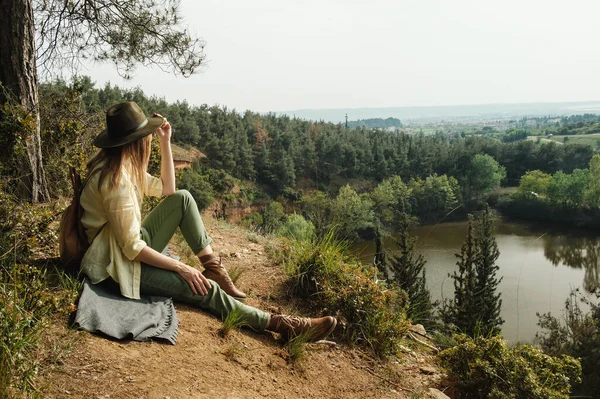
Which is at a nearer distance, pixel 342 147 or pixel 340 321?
pixel 340 321

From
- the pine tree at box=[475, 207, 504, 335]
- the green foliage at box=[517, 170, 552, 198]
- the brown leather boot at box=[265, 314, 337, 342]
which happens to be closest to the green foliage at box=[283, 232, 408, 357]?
the brown leather boot at box=[265, 314, 337, 342]

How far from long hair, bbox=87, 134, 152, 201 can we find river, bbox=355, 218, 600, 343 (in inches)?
534

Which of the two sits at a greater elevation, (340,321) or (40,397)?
(40,397)

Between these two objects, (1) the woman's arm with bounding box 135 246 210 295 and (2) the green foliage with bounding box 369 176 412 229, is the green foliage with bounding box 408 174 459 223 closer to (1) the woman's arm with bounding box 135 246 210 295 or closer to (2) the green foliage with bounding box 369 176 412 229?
(2) the green foliage with bounding box 369 176 412 229

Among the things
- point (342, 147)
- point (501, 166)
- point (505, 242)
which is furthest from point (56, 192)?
point (501, 166)

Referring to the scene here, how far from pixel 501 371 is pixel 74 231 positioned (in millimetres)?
2940

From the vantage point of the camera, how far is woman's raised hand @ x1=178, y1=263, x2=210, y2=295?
8.90 feet

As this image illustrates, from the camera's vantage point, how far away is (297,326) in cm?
298

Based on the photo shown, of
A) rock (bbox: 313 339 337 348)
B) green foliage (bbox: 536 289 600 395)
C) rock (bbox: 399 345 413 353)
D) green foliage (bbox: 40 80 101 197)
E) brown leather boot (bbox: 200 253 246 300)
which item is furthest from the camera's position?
green foliage (bbox: 536 289 600 395)

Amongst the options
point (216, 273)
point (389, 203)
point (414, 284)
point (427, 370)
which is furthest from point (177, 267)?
point (389, 203)

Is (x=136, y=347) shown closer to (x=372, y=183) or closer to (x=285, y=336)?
(x=285, y=336)

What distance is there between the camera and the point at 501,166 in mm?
60812

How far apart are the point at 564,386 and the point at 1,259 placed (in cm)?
383

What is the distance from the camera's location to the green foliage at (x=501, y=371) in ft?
9.95
